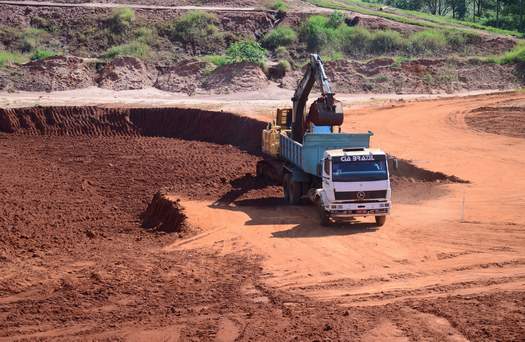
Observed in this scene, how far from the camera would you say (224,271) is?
66.9ft

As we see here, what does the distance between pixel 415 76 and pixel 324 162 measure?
3269cm

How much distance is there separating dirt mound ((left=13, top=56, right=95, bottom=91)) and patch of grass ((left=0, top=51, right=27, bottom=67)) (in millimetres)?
1153

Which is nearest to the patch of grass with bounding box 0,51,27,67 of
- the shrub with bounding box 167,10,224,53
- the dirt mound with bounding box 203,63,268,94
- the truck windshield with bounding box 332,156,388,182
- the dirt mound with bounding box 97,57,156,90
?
the dirt mound with bounding box 97,57,156,90

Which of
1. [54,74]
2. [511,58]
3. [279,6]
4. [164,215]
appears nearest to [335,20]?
[279,6]

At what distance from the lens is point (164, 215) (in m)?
26.9

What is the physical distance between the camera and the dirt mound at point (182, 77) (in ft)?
175

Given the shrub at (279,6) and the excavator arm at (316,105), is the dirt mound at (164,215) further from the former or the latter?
the shrub at (279,6)

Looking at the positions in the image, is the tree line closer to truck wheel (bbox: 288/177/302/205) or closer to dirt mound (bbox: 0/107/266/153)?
dirt mound (bbox: 0/107/266/153)

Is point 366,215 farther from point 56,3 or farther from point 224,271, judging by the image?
point 56,3

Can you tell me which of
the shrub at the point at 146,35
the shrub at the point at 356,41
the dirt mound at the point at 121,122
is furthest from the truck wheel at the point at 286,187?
the shrub at the point at 146,35

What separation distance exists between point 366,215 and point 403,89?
31.7 metres

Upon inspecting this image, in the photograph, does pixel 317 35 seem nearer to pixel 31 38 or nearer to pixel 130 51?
pixel 130 51

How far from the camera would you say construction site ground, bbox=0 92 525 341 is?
54.6 ft

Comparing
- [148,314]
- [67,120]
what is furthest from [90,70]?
[148,314]
